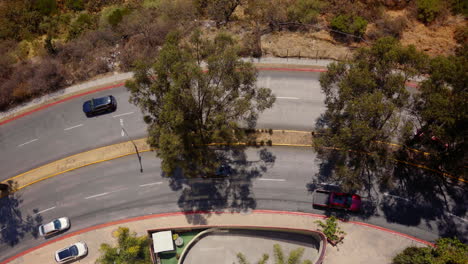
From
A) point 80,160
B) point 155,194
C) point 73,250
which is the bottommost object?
point 73,250

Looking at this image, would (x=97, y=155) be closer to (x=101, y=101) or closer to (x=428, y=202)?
(x=101, y=101)

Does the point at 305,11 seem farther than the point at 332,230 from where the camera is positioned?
Yes

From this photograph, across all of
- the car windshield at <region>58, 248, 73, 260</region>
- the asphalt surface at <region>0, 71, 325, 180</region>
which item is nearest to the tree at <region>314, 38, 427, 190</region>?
the asphalt surface at <region>0, 71, 325, 180</region>

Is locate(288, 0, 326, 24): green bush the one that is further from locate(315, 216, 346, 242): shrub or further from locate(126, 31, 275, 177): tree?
locate(315, 216, 346, 242): shrub

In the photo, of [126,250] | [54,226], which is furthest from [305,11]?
[54,226]

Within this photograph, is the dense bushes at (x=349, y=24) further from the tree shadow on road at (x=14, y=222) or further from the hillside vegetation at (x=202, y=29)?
the tree shadow on road at (x=14, y=222)

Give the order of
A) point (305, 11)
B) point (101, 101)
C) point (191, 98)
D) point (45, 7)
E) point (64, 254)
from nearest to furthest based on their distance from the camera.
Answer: point (191, 98) → point (64, 254) → point (101, 101) → point (305, 11) → point (45, 7)

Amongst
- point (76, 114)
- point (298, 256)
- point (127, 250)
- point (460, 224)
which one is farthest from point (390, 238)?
point (76, 114)
